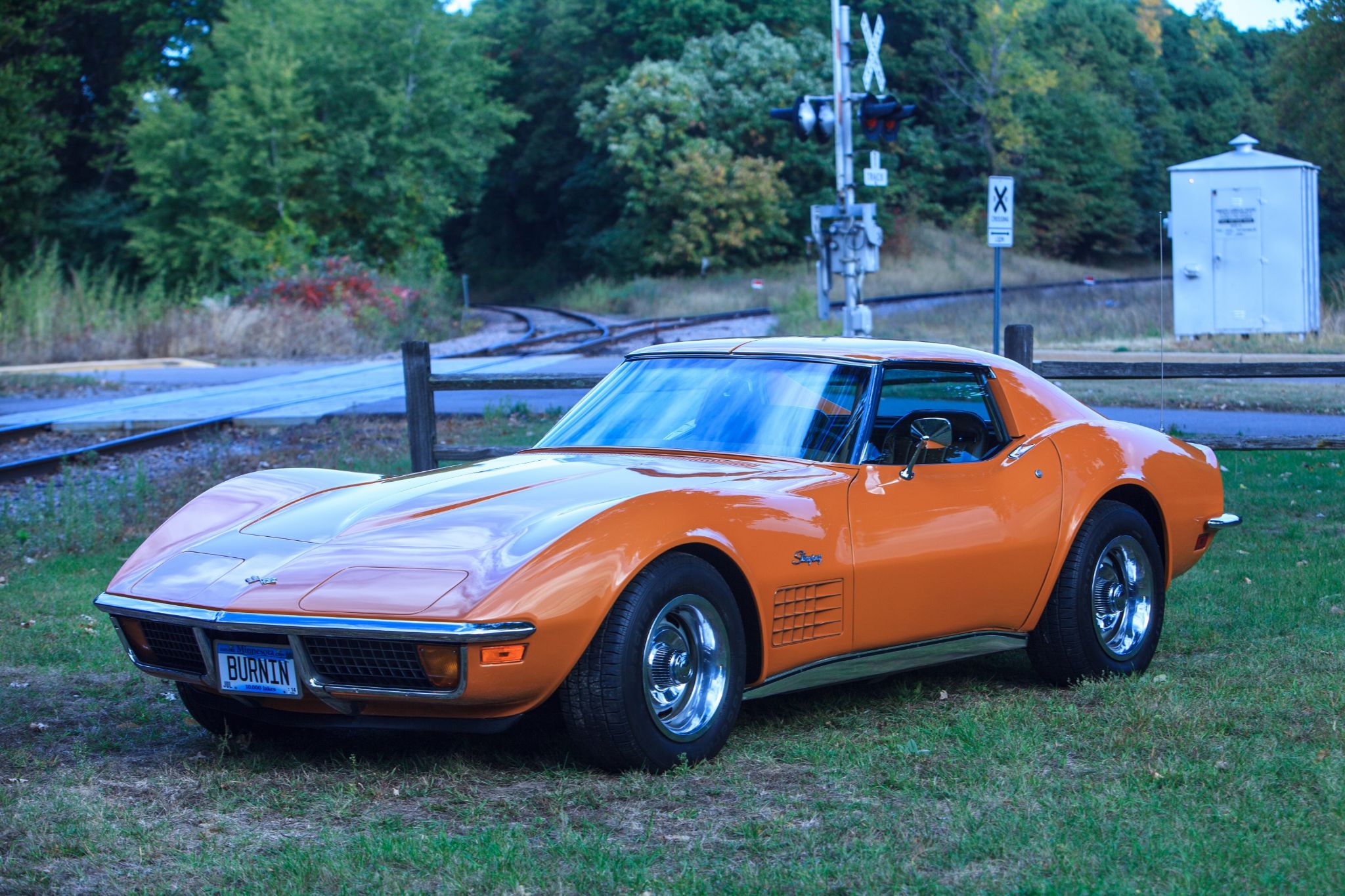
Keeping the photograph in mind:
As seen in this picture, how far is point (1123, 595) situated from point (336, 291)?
25.3 m

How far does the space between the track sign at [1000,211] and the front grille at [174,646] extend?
11.5m

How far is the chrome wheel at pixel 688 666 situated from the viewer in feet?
13.6

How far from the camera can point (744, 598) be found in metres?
4.36

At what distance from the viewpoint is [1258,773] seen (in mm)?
3982

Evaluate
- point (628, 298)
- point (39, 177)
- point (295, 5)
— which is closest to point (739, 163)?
point (628, 298)

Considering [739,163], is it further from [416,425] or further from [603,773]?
[603,773]

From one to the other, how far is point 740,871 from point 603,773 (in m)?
0.89

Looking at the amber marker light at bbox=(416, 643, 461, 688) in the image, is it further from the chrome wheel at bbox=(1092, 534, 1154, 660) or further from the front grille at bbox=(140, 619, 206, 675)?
the chrome wheel at bbox=(1092, 534, 1154, 660)

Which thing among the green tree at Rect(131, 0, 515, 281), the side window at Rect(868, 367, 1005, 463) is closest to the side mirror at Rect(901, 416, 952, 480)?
the side window at Rect(868, 367, 1005, 463)

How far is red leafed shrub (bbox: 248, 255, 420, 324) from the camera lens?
94.2 ft

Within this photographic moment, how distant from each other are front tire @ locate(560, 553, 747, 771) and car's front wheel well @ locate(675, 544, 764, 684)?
1.9 inches

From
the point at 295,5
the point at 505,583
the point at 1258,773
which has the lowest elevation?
the point at 1258,773

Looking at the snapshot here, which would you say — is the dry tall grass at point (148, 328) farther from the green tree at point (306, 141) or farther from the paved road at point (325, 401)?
the green tree at point (306, 141)

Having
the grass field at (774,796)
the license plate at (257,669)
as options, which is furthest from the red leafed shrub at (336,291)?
the license plate at (257,669)
